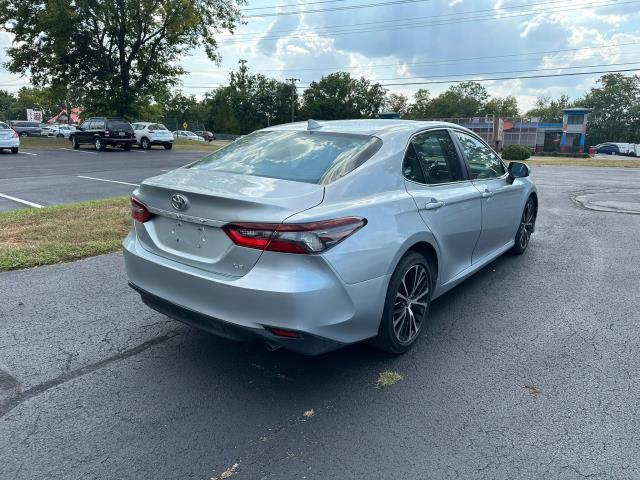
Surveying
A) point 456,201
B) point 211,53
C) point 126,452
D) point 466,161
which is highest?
point 211,53

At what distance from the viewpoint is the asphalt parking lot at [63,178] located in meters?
10.5

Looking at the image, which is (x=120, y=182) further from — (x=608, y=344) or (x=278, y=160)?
(x=608, y=344)

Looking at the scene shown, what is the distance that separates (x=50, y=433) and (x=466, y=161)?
378cm

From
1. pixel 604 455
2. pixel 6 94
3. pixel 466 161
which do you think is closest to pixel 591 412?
pixel 604 455

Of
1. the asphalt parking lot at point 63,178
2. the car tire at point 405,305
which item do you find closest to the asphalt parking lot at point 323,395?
the car tire at point 405,305

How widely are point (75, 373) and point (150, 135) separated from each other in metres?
27.0

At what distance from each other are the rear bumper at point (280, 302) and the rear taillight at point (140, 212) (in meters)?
0.39

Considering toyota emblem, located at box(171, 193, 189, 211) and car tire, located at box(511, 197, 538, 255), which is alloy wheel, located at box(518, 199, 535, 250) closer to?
car tire, located at box(511, 197, 538, 255)

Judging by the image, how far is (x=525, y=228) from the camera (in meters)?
6.16

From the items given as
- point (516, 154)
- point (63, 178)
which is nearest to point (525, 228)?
point (63, 178)

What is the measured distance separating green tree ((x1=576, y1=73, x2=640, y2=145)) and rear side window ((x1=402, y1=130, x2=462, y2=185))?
93.7 m

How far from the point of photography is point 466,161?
4551 millimetres

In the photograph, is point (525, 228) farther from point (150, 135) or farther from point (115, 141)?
point (150, 135)

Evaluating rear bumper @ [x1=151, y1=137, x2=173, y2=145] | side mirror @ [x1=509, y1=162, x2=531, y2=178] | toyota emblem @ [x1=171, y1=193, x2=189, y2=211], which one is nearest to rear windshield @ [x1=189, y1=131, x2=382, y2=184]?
toyota emblem @ [x1=171, y1=193, x2=189, y2=211]
